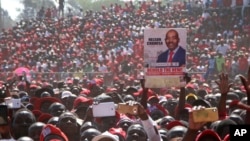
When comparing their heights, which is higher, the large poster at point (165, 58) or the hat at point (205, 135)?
the large poster at point (165, 58)

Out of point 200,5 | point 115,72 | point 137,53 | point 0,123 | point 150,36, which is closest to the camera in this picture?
point 0,123

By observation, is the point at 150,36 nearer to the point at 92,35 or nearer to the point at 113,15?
the point at 92,35

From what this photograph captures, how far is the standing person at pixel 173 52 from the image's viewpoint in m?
8.09

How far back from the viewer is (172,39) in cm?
821

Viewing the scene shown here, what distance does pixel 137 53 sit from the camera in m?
24.1

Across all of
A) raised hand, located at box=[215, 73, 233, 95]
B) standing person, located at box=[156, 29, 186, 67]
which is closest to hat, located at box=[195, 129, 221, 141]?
raised hand, located at box=[215, 73, 233, 95]

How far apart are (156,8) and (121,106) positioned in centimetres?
2422

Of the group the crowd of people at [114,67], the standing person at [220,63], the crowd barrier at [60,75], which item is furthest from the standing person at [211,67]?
the crowd barrier at [60,75]

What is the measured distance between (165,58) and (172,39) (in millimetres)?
225

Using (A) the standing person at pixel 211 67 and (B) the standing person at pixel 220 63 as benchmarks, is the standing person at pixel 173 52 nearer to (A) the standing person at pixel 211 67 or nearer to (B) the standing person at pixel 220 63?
(A) the standing person at pixel 211 67

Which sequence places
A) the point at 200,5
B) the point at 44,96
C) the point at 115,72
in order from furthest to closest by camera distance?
the point at 200,5, the point at 115,72, the point at 44,96

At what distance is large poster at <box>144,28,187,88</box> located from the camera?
8070 mm

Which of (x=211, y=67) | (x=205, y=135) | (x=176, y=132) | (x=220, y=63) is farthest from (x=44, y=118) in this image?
(x=211, y=67)

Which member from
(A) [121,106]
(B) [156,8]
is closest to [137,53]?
(B) [156,8]
